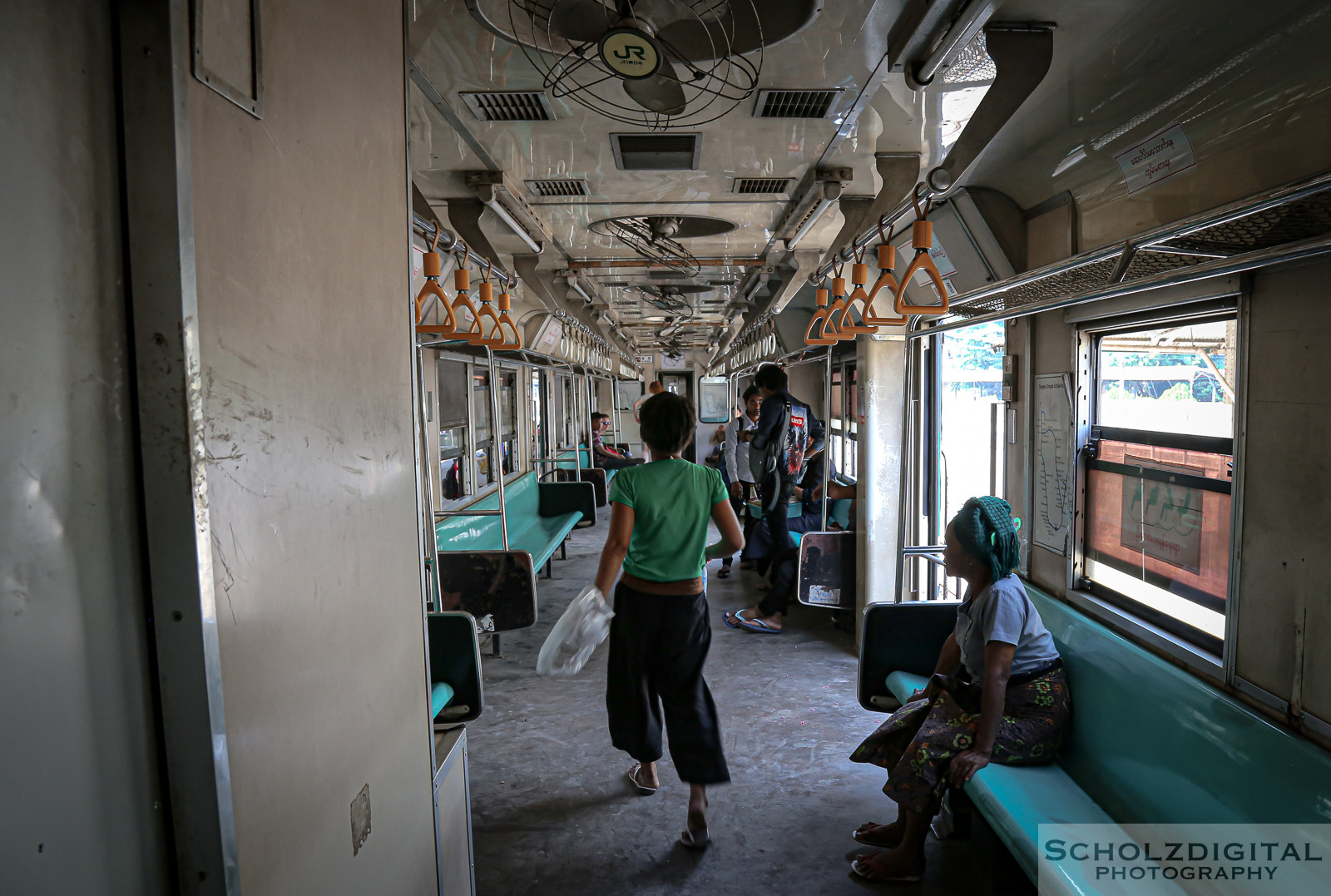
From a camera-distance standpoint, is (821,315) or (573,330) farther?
(573,330)

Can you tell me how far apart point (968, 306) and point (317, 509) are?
2.99 metres

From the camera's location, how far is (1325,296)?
1.96 meters

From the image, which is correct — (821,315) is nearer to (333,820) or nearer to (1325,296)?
(1325,296)

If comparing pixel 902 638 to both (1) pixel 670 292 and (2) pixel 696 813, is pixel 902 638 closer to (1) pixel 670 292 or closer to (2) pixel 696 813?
(2) pixel 696 813

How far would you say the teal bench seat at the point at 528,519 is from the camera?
585cm

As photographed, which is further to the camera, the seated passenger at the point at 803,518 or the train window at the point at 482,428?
the train window at the point at 482,428

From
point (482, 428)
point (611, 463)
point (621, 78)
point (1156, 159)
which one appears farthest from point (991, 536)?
point (611, 463)

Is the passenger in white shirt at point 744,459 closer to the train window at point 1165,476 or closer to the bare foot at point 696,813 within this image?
the train window at point 1165,476

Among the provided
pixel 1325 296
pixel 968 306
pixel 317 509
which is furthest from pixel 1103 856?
pixel 317 509

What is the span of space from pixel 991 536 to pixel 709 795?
5.88ft

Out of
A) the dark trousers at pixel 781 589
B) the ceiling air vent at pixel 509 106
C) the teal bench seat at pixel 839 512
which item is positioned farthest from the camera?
the teal bench seat at pixel 839 512

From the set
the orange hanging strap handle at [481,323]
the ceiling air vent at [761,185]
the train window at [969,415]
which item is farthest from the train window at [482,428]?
the train window at [969,415]

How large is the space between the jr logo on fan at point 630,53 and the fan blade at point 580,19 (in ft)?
0.22

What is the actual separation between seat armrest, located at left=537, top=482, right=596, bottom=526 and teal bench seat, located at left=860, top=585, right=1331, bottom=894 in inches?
224
